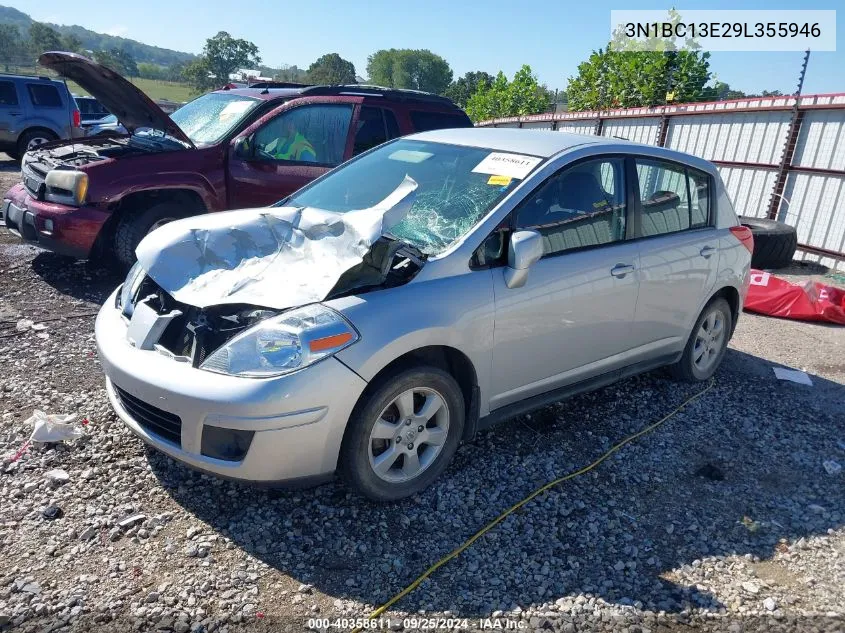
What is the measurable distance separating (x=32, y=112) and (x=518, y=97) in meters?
18.4

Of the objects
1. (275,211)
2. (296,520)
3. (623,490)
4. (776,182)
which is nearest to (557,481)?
(623,490)

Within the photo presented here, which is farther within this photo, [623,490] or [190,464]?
[623,490]

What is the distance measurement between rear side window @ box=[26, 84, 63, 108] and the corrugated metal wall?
546 inches

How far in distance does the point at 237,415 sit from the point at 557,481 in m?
1.80

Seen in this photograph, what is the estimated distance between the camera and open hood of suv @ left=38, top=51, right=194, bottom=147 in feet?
19.3

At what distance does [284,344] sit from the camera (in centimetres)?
275

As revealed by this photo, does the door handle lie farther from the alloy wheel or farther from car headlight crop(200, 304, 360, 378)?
car headlight crop(200, 304, 360, 378)

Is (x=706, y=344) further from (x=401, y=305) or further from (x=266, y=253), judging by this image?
(x=266, y=253)

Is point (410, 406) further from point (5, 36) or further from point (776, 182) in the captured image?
point (5, 36)

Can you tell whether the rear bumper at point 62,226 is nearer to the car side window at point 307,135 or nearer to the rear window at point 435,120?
the car side window at point 307,135

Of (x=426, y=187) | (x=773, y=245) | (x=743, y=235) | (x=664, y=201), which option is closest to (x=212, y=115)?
(x=426, y=187)

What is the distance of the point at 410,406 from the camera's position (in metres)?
3.08

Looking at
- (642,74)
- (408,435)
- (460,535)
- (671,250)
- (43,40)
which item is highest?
(43,40)

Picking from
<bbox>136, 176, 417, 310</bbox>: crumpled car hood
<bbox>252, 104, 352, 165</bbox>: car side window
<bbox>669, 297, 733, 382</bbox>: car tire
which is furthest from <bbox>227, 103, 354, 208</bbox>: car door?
<bbox>669, 297, 733, 382</bbox>: car tire
